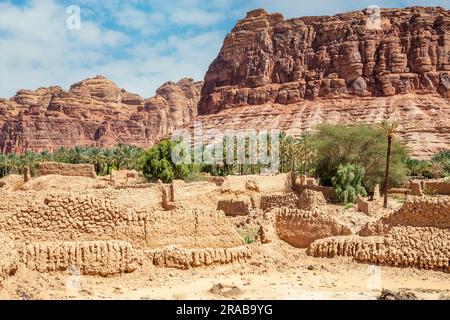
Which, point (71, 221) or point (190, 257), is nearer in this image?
point (71, 221)

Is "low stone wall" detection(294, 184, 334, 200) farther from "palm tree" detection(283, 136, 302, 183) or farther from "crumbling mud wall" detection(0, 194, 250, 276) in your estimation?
"crumbling mud wall" detection(0, 194, 250, 276)

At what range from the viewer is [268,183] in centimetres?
3300

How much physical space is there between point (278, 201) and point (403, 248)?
11.9m

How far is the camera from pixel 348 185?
108 feet

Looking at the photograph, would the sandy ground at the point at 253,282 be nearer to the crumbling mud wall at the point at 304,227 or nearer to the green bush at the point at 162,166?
the crumbling mud wall at the point at 304,227

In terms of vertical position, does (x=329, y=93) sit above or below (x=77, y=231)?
above

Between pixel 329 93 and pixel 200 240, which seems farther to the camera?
pixel 329 93

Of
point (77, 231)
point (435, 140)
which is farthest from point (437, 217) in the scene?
point (435, 140)

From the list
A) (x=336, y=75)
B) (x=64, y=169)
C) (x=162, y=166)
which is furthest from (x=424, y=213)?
(x=336, y=75)

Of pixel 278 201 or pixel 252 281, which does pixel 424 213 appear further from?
pixel 278 201

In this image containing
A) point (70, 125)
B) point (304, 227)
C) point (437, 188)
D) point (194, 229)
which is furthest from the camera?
point (70, 125)
